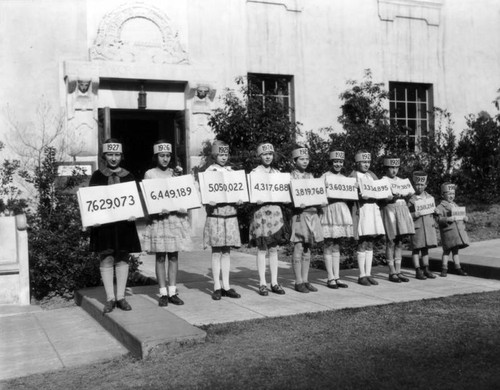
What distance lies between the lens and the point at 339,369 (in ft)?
15.1

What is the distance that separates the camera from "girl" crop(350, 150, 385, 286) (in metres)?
8.30

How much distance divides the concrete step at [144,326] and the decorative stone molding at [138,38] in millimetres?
7175

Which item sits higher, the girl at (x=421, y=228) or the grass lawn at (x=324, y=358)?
the girl at (x=421, y=228)

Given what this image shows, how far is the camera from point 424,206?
8945mm

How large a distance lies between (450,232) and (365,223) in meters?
1.68

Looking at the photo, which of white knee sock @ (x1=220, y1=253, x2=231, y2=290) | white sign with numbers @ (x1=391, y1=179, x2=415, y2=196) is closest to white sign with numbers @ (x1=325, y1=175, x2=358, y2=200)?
white sign with numbers @ (x1=391, y1=179, x2=415, y2=196)

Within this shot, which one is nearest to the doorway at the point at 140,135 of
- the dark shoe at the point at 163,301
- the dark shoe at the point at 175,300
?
the dark shoe at the point at 175,300

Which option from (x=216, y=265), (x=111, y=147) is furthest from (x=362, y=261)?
(x=111, y=147)

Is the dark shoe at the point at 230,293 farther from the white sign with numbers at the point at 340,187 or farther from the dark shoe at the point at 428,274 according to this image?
the dark shoe at the point at 428,274

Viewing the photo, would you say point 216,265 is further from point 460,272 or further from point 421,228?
point 460,272

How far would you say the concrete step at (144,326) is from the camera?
533 centimetres

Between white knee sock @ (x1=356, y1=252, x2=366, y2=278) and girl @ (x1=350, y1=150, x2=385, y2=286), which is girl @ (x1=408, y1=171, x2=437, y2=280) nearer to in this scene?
girl @ (x1=350, y1=150, x2=385, y2=286)

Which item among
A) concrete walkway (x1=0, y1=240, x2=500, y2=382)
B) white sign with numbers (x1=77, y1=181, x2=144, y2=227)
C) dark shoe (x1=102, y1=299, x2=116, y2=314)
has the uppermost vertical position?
white sign with numbers (x1=77, y1=181, x2=144, y2=227)

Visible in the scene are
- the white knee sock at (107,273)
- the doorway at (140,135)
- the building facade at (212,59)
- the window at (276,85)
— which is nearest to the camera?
the white knee sock at (107,273)
